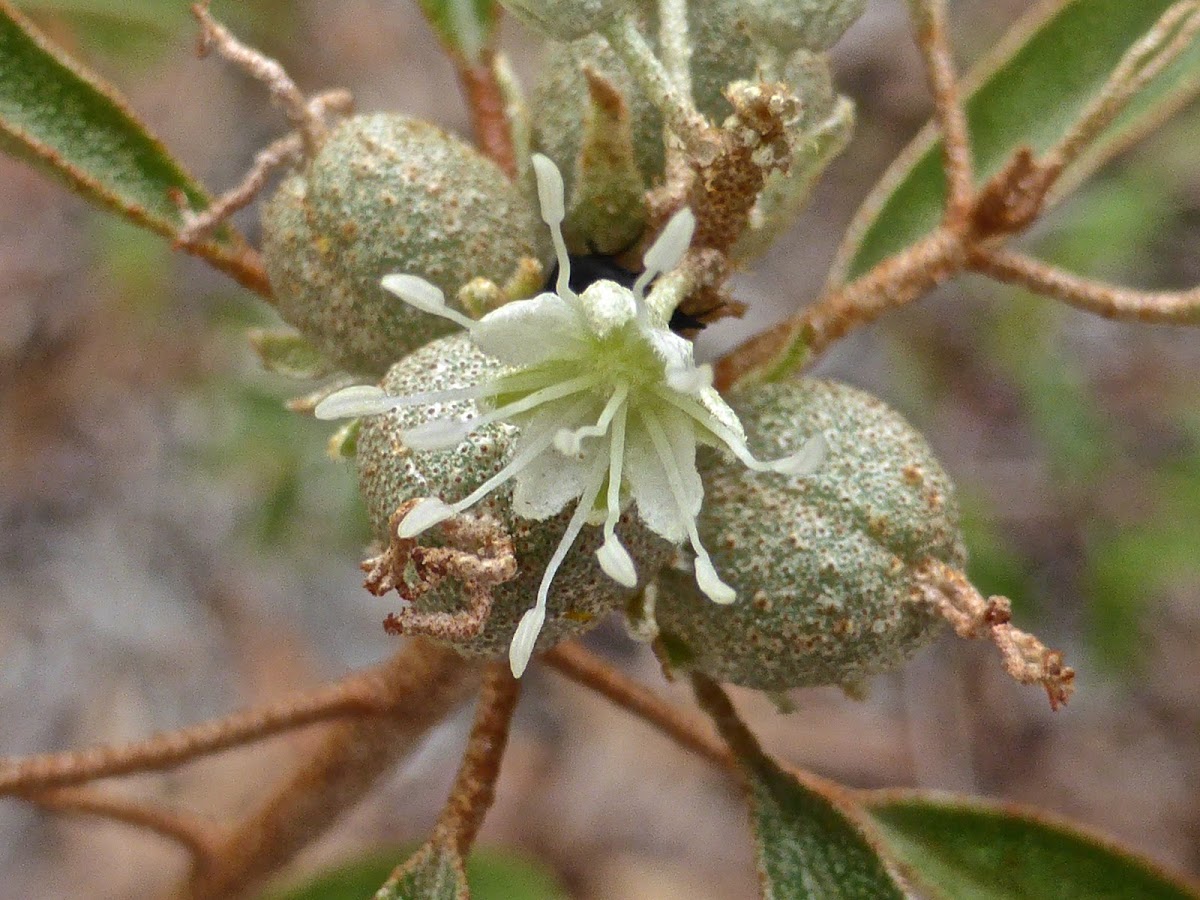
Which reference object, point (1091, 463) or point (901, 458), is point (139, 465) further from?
point (901, 458)

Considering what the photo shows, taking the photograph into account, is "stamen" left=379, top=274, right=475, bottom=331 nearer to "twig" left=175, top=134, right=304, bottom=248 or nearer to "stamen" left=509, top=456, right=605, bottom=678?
"stamen" left=509, top=456, right=605, bottom=678

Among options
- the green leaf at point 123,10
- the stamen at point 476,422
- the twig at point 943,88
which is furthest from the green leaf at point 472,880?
the green leaf at point 123,10

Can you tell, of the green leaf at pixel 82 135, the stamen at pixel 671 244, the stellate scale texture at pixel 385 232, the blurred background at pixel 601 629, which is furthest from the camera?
the blurred background at pixel 601 629

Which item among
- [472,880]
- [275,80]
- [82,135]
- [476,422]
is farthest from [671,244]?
[472,880]

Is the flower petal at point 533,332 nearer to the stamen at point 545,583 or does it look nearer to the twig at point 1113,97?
the stamen at point 545,583

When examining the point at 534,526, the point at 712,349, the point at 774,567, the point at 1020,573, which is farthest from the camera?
the point at 712,349

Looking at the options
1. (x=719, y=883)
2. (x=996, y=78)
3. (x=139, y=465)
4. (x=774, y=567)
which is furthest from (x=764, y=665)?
(x=139, y=465)
